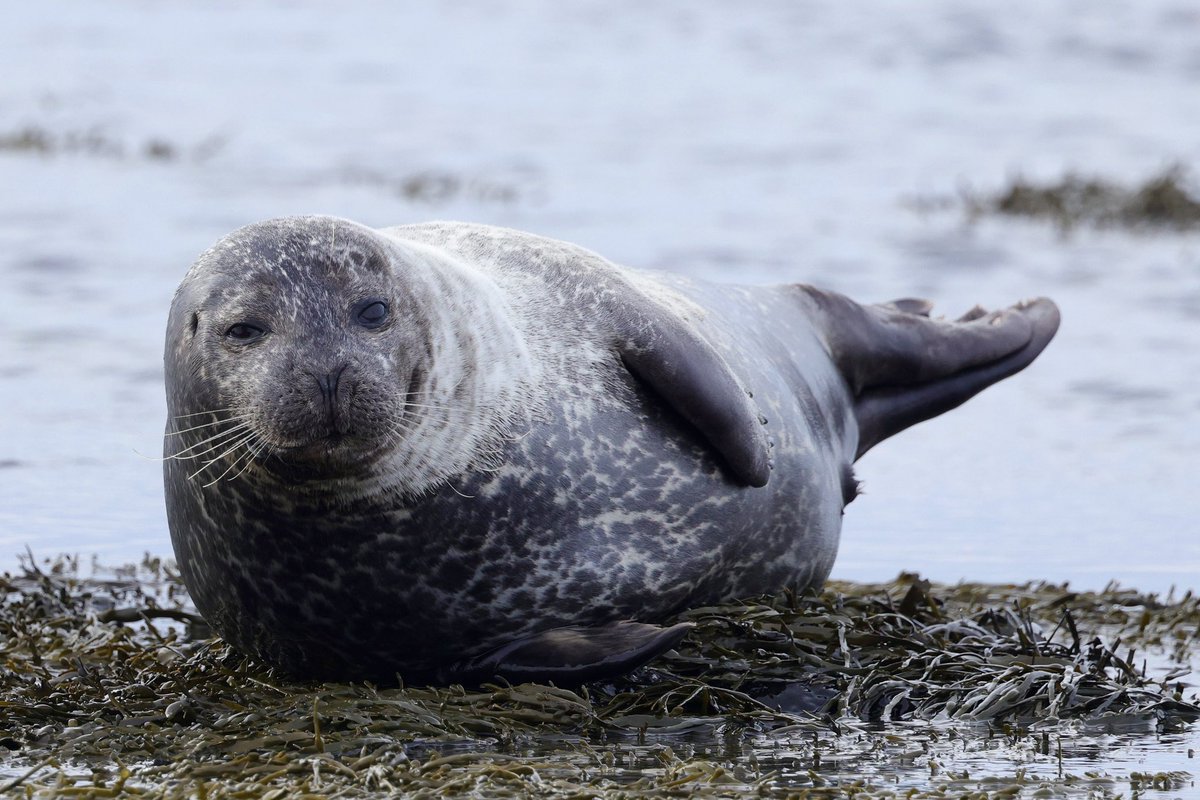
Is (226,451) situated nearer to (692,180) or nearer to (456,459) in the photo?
(456,459)

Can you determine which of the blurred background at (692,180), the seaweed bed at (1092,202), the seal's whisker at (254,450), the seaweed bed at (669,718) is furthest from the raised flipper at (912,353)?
the seaweed bed at (1092,202)

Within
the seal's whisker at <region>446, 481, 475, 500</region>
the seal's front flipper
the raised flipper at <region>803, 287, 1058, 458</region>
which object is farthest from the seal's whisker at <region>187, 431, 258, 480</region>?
the raised flipper at <region>803, 287, 1058, 458</region>

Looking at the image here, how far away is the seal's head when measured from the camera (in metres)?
4.98

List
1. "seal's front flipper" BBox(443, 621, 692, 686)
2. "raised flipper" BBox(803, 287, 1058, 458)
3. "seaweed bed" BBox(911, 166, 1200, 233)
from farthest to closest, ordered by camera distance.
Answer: "seaweed bed" BBox(911, 166, 1200, 233)
"raised flipper" BBox(803, 287, 1058, 458)
"seal's front flipper" BBox(443, 621, 692, 686)

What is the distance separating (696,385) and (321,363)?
1335mm

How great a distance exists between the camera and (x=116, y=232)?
14.6 meters

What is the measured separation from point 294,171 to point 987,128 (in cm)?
662

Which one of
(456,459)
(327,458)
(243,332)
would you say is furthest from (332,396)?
(456,459)

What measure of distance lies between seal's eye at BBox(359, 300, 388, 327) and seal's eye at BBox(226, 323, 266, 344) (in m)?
0.26

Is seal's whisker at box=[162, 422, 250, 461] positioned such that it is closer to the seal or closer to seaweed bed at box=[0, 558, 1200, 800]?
the seal

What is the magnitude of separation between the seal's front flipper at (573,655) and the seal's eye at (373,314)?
1000 mm

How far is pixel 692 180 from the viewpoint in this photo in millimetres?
17500

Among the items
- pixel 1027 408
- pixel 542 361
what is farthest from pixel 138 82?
pixel 542 361

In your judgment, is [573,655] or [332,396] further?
[573,655]
